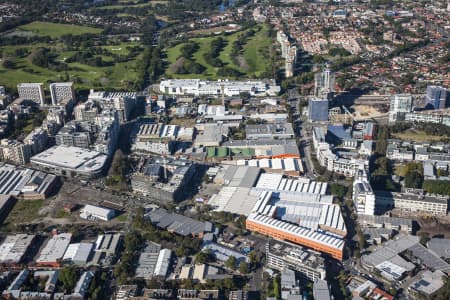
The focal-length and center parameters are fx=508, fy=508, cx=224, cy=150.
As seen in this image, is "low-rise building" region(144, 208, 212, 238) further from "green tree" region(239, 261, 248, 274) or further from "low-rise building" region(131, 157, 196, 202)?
"green tree" region(239, 261, 248, 274)

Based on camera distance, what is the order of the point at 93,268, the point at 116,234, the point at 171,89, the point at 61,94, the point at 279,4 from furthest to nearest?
the point at 279,4
the point at 171,89
the point at 61,94
the point at 116,234
the point at 93,268

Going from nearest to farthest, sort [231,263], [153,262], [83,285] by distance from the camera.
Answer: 1. [83,285]
2. [231,263]
3. [153,262]

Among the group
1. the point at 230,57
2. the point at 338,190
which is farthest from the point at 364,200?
the point at 230,57

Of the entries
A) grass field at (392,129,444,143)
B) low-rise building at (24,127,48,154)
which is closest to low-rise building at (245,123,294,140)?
grass field at (392,129,444,143)

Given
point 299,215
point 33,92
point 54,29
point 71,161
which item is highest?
point 54,29

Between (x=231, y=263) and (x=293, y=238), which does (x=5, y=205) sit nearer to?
(x=231, y=263)

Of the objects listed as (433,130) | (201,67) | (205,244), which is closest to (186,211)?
(205,244)

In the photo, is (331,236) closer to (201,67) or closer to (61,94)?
(61,94)
